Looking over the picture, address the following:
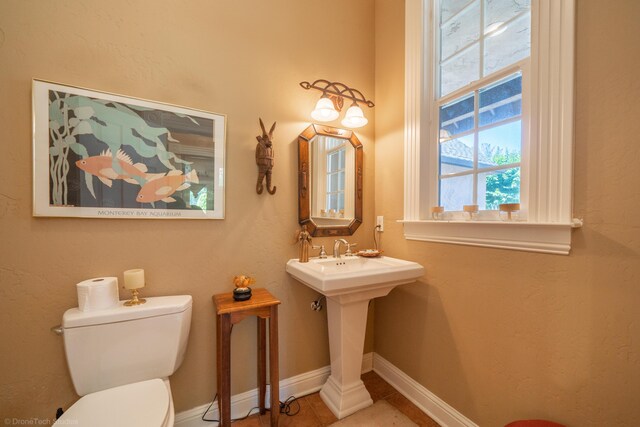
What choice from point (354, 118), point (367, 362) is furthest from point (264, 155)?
point (367, 362)

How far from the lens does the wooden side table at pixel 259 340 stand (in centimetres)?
120

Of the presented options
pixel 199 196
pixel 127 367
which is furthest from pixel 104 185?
pixel 127 367

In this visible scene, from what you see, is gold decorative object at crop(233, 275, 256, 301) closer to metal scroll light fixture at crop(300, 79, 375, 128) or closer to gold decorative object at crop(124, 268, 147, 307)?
gold decorative object at crop(124, 268, 147, 307)

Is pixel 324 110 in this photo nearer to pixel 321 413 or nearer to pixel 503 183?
pixel 503 183

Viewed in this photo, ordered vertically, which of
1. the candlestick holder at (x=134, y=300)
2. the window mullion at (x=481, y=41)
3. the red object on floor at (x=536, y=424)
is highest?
the window mullion at (x=481, y=41)

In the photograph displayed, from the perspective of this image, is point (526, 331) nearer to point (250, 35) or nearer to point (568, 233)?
point (568, 233)

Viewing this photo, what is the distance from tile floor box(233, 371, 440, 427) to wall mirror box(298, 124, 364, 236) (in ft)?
3.68

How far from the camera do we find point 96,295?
3.56ft

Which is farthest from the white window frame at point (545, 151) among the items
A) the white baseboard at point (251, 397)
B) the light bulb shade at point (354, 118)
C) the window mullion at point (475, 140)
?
the white baseboard at point (251, 397)

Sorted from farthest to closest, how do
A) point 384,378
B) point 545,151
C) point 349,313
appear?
point 384,378 < point 349,313 < point 545,151

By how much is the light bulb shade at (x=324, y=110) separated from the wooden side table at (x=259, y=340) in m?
1.21

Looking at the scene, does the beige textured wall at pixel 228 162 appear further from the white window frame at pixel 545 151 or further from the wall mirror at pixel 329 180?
the white window frame at pixel 545 151

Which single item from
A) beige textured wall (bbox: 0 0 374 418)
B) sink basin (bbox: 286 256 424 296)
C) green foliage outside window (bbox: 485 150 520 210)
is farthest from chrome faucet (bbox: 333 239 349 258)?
green foliage outside window (bbox: 485 150 520 210)

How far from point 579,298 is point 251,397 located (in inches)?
70.1
